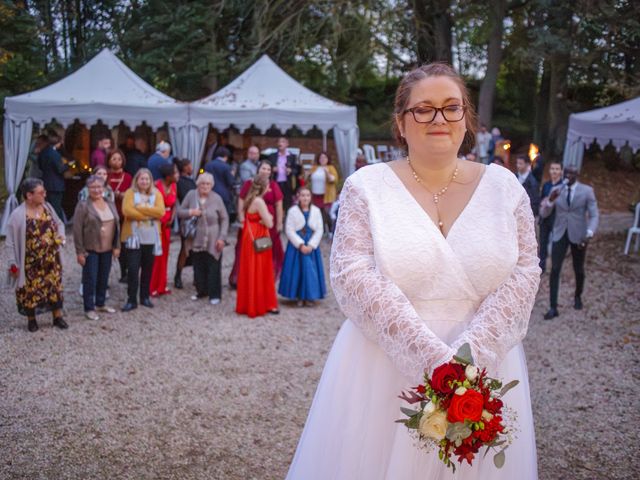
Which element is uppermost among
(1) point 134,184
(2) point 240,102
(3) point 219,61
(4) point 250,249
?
(3) point 219,61

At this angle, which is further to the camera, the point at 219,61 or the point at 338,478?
the point at 219,61

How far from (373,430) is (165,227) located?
273 inches

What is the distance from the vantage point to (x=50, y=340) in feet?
22.2

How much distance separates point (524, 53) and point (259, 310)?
1314 centimetres

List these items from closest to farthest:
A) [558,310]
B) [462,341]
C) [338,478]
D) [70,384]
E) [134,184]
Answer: [462,341]
[338,478]
[70,384]
[134,184]
[558,310]

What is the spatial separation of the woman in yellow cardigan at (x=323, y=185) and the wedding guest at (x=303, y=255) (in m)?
4.92

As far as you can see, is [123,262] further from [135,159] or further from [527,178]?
[527,178]

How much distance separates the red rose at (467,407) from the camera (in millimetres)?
1967

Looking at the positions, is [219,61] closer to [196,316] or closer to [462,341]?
[196,316]

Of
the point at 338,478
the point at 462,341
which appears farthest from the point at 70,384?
the point at 462,341

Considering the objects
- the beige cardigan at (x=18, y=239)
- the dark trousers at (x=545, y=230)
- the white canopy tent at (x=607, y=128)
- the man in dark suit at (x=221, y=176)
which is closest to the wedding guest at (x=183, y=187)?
the man in dark suit at (x=221, y=176)

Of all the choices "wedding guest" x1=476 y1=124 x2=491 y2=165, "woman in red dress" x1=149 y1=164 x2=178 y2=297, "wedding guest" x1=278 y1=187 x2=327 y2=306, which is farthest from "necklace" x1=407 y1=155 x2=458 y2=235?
"wedding guest" x1=476 y1=124 x2=491 y2=165

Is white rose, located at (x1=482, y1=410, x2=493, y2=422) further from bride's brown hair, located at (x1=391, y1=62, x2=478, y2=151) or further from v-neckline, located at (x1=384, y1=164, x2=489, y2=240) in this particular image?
bride's brown hair, located at (x1=391, y1=62, x2=478, y2=151)

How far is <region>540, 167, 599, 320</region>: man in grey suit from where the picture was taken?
816cm
